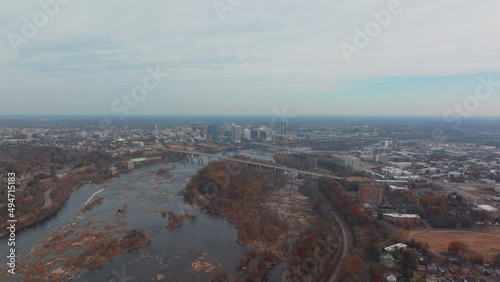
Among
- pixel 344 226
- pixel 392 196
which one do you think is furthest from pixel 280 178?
pixel 344 226

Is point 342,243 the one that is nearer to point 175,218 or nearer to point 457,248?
point 457,248

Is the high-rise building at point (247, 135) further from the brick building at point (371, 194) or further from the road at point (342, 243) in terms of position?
the road at point (342, 243)

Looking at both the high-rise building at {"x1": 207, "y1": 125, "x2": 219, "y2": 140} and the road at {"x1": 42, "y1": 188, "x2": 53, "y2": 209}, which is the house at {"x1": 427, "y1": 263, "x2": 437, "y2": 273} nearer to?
the road at {"x1": 42, "y1": 188, "x2": 53, "y2": 209}

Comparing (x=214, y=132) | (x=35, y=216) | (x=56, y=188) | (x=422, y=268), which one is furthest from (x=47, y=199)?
(x=214, y=132)

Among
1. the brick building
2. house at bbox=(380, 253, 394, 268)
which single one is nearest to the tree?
house at bbox=(380, 253, 394, 268)

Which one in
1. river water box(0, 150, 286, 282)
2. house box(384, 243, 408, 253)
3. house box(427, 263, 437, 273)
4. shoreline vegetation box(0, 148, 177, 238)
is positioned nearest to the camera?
house box(427, 263, 437, 273)

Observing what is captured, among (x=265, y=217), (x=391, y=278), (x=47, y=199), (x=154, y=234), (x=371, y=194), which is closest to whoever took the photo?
(x=391, y=278)

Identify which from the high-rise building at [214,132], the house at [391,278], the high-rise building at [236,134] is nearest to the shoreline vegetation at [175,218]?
the house at [391,278]
